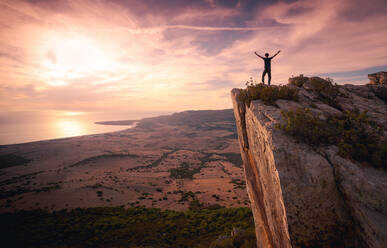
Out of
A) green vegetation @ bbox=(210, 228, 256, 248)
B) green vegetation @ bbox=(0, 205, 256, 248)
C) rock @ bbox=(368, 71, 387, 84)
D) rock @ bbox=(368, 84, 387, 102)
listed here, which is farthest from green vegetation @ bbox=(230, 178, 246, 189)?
rock @ bbox=(368, 84, 387, 102)

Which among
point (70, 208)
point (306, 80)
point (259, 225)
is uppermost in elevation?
point (306, 80)

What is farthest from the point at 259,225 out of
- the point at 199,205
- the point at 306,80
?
the point at 199,205

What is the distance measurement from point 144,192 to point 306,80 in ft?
179

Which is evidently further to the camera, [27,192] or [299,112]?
[27,192]

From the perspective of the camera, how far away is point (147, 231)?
1088 inches

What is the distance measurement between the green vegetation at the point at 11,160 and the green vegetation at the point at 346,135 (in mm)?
150921

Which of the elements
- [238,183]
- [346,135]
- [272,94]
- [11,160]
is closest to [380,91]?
[272,94]

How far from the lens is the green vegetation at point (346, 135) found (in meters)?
4.96

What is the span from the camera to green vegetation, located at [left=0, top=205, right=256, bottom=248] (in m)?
24.8

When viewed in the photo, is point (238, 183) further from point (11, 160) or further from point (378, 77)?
point (11, 160)

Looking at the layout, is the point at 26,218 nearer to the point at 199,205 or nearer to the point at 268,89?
the point at 199,205

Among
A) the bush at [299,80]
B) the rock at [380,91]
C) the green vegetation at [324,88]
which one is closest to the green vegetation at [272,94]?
the green vegetation at [324,88]

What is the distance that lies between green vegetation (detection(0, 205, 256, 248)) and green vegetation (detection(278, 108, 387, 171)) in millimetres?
17354

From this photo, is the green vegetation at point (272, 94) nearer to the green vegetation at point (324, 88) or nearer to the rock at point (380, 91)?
the green vegetation at point (324, 88)
